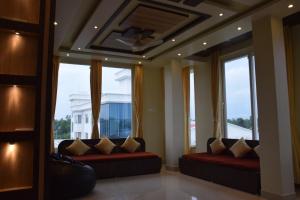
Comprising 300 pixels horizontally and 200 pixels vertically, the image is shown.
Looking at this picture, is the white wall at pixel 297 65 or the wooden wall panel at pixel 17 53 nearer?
the wooden wall panel at pixel 17 53

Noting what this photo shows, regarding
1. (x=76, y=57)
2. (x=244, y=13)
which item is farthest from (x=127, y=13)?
(x=76, y=57)

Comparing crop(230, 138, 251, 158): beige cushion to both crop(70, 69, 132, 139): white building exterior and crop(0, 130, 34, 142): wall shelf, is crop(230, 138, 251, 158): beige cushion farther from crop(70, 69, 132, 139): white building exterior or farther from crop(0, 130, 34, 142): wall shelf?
crop(0, 130, 34, 142): wall shelf

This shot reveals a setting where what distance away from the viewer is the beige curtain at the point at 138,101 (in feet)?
27.2

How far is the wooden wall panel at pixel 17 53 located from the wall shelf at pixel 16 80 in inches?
3.7

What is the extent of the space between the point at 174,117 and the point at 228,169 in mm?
2491

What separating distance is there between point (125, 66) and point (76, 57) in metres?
1.71

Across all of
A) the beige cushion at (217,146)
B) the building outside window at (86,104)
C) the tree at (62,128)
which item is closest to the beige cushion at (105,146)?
the building outside window at (86,104)

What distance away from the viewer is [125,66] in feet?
28.0

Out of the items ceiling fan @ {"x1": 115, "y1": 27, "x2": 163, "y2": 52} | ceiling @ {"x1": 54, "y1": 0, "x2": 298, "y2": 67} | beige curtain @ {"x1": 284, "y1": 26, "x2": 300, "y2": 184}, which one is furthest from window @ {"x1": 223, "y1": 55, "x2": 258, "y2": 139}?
ceiling fan @ {"x1": 115, "y1": 27, "x2": 163, "y2": 52}

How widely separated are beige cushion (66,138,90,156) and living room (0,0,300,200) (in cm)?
4

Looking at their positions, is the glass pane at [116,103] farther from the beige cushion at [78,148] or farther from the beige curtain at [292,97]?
the beige curtain at [292,97]

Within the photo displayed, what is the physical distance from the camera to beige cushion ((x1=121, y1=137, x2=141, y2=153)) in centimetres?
743

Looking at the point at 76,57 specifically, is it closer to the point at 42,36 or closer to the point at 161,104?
the point at 161,104

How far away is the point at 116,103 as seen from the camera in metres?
8.31
